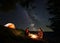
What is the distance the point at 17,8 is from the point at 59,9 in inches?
111

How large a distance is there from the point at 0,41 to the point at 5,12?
11.5 feet

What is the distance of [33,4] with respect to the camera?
8711 mm

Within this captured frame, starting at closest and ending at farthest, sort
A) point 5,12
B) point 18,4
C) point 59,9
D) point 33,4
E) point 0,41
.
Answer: point 0,41, point 5,12, point 18,4, point 33,4, point 59,9

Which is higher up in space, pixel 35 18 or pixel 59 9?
pixel 59 9

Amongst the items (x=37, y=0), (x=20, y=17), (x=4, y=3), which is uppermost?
(x=37, y=0)

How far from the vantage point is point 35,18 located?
8742 millimetres

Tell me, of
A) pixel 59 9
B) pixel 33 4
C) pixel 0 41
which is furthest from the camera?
pixel 59 9

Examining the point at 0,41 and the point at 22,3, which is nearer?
the point at 0,41

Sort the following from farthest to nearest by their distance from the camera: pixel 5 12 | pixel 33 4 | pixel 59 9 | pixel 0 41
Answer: pixel 59 9 → pixel 33 4 → pixel 5 12 → pixel 0 41

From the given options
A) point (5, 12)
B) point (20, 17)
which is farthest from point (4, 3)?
point (20, 17)

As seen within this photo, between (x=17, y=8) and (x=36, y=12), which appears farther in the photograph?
(x=36, y=12)

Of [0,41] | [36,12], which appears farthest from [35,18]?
[0,41]

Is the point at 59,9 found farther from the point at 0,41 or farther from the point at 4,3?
the point at 0,41

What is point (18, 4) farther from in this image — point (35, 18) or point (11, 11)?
point (35, 18)
